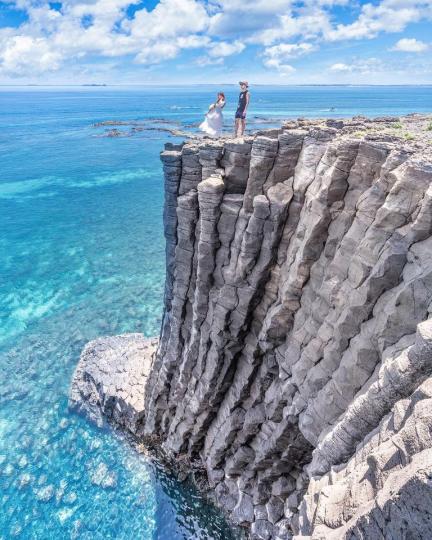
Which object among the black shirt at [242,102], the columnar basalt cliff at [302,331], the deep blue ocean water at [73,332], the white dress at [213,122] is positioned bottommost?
the deep blue ocean water at [73,332]

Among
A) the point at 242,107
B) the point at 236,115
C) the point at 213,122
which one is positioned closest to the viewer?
the point at 242,107

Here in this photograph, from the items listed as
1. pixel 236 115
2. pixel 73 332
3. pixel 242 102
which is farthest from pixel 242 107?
pixel 73 332

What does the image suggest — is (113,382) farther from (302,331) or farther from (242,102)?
(242,102)

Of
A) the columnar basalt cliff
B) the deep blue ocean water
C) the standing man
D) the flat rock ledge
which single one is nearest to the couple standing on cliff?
the standing man

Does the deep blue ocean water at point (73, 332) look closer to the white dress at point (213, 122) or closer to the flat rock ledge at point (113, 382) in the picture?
the flat rock ledge at point (113, 382)

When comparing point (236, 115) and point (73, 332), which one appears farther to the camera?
point (73, 332)

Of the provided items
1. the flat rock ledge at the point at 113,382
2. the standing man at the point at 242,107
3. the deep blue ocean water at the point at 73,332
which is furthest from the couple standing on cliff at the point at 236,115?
the deep blue ocean water at the point at 73,332

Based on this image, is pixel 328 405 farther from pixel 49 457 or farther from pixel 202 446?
pixel 49 457
